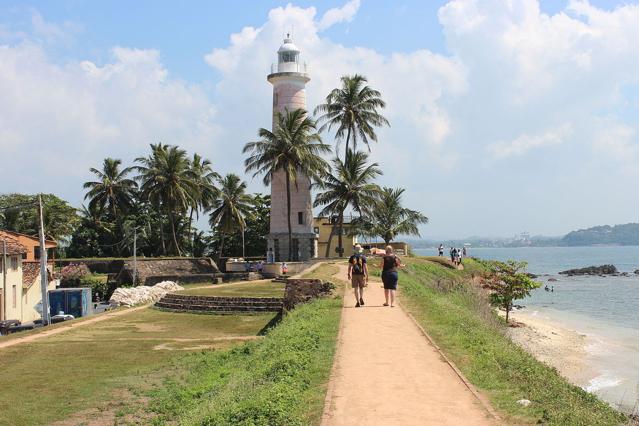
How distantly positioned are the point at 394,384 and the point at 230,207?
4449cm

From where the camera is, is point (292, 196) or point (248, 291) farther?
point (292, 196)

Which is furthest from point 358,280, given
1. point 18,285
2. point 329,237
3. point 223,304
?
point 329,237

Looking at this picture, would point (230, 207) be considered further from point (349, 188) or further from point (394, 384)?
point (394, 384)

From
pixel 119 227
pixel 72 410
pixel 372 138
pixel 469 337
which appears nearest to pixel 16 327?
pixel 72 410

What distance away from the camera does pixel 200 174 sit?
186 ft

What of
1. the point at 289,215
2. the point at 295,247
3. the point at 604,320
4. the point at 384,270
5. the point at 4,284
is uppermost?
the point at 289,215

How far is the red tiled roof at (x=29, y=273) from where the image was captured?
112ft

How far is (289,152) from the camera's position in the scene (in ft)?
136

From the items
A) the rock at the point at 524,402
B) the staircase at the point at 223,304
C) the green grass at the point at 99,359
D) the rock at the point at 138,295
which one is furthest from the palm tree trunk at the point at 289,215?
the rock at the point at 524,402

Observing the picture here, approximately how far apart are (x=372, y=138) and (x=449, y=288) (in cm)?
1592

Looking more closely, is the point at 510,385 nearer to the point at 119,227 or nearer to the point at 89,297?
the point at 89,297

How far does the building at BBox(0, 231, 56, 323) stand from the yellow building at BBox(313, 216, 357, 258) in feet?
61.8

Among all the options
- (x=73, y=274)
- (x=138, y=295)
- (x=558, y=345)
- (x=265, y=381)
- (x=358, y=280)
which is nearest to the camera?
(x=265, y=381)

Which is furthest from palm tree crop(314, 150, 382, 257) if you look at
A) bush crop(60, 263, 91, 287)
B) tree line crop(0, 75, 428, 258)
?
bush crop(60, 263, 91, 287)
